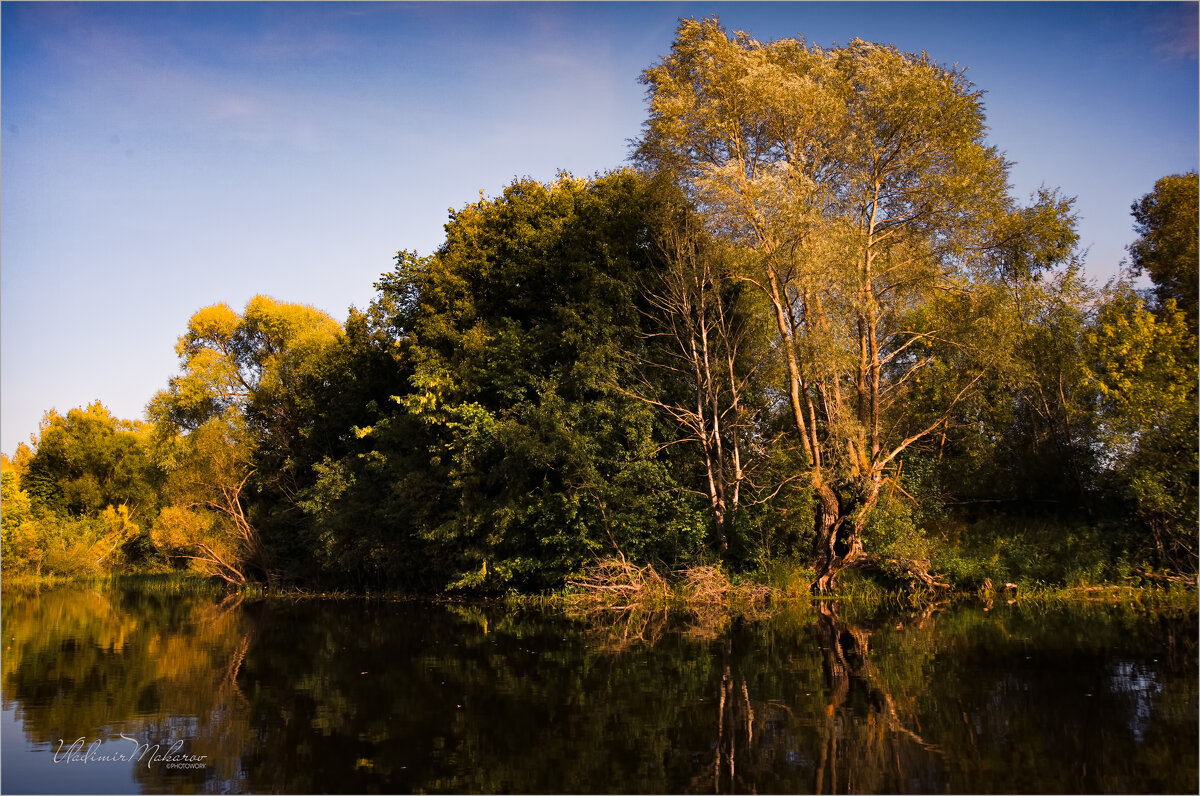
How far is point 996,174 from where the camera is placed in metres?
25.0

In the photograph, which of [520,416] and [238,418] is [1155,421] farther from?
[238,418]

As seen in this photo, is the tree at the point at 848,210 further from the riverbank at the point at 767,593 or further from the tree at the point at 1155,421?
the tree at the point at 1155,421

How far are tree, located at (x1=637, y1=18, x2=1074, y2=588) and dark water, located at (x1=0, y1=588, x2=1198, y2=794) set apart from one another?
688 centimetres

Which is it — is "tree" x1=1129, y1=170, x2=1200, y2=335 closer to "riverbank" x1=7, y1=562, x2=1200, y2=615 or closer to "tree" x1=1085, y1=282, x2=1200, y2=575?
"tree" x1=1085, y1=282, x2=1200, y2=575

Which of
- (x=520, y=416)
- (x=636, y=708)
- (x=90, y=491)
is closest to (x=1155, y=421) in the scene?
(x=636, y=708)

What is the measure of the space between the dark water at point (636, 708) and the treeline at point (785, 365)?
4905 millimetres

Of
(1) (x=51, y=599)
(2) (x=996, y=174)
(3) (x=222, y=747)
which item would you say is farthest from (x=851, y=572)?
(1) (x=51, y=599)

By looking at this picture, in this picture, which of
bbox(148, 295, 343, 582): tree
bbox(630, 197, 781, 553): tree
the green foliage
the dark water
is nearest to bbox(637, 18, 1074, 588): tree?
bbox(630, 197, 781, 553): tree

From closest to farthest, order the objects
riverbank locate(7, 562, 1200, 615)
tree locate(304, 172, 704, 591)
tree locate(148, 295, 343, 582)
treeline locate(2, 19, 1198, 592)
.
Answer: riverbank locate(7, 562, 1200, 615) → treeline locate(2, 19, 1198, 592) → tree locate(304, 172, 704, 591) → tree locate(148, 295, 343, 582)

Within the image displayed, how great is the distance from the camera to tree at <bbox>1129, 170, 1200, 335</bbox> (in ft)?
86.4

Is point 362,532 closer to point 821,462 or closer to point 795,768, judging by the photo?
point 821,462

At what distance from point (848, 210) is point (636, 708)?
1877 centimetres

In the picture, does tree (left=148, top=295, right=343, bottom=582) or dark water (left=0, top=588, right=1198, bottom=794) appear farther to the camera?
tree (left=148, top=295, right=343, bottom=582)

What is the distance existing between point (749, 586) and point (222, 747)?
1630 centimetres
